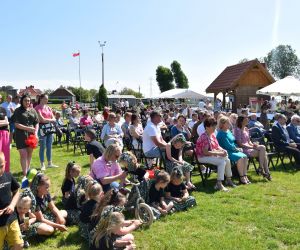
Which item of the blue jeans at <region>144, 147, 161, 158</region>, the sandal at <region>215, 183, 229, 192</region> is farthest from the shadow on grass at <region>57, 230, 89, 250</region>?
the sandal at <region>215, 183, 229, 192</region>

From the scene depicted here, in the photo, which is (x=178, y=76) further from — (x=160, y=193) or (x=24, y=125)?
(x=160, y=193)

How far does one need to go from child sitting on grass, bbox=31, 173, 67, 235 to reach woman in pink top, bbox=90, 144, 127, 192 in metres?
0.76

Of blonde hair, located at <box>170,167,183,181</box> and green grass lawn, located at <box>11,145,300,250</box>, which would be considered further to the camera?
blonde hair, located at <box>170,167,183,181</box>

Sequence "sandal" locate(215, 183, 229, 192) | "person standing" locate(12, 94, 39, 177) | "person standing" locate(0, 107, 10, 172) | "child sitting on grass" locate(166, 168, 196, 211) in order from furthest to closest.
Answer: "person standing" locate(12, 94, 39, 177), "sandal" locate(215, 183, 229, 192), "person standing" locate(0, 107, 10, 172), "child sitting on grass" locate(166, 168, 196, 211)

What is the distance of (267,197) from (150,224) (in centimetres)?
245

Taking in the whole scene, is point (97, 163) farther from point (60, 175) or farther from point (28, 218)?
point (60, 175)

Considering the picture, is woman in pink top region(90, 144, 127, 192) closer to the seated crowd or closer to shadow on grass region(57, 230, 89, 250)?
the seated crowd

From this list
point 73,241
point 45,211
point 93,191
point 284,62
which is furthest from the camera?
point 284,62

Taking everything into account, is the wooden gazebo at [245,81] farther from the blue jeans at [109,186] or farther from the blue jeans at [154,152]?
the blue jeans at [109,186]

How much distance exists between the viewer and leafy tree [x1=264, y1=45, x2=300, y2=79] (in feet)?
262

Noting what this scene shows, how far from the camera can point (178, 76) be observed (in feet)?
226

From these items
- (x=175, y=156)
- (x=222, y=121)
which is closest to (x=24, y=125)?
(x=175, y=156)

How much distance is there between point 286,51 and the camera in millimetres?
80938

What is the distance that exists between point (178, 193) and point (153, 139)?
64.0 inches
